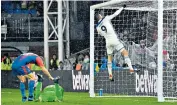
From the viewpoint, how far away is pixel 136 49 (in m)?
23.6

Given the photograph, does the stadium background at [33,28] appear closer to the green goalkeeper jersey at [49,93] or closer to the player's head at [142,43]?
the player's head at [142,43]

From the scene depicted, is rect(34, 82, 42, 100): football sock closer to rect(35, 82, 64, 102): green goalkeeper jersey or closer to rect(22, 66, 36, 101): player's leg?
rect(35, 82, 64, 102): green goalkeeper jersey

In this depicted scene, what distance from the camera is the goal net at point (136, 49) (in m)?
21.1

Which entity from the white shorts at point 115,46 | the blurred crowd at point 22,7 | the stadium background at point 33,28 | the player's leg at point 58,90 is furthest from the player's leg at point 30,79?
the blurred crowd at point 22,7

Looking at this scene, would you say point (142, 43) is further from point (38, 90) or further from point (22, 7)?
point (22, 7)

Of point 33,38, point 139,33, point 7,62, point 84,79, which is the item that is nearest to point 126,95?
point 139,33

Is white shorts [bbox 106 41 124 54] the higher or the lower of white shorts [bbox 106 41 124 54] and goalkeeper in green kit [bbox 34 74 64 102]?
the higher

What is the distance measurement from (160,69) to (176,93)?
228 cm

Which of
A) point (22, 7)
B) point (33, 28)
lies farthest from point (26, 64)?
point (22, 7)

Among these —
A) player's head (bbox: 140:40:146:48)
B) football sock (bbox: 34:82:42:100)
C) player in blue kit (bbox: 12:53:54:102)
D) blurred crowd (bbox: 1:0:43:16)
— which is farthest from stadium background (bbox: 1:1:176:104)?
football sock (bbox: 34:82:42:100)

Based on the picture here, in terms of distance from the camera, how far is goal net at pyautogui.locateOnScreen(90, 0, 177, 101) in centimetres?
2111

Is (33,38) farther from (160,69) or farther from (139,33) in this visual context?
(160,69)

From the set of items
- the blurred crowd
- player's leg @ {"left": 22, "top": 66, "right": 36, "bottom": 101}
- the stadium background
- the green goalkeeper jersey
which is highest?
the blurred crowd

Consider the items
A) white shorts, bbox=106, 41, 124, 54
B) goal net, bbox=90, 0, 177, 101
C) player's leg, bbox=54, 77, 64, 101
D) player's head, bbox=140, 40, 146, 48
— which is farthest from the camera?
player's head, bbox=140, 40, 146, 48
